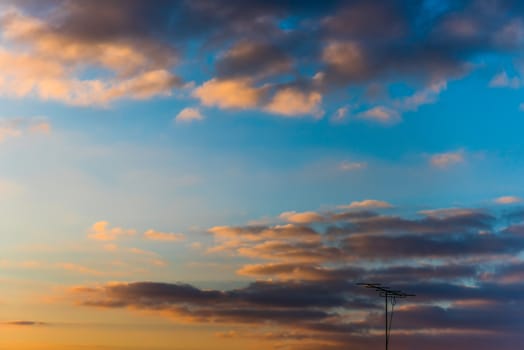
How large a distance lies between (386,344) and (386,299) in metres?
25.9

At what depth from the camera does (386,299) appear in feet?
640

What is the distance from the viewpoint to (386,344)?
191m

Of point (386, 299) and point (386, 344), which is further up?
point (386, 299)
